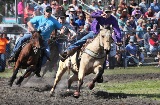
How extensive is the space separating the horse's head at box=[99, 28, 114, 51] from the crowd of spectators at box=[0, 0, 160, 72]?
942 cm

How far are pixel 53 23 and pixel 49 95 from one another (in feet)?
10.6

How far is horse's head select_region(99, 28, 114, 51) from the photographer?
560 inches

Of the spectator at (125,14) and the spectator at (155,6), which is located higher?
the spectator at (155,6)

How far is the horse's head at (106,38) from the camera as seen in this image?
1421 centimetres

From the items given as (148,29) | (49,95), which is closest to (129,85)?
(49,95)

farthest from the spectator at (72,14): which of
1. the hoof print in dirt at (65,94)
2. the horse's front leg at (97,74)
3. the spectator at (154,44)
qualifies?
the horse's front leg at (97,74)

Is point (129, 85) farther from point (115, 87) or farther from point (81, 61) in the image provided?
point (81, 61)

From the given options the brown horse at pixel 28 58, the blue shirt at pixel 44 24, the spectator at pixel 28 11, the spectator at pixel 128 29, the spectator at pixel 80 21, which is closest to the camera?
the brown horse at pixel 28 58

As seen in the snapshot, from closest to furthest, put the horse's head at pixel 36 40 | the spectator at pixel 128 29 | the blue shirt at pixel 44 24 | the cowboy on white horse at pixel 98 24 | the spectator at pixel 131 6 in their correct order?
the cowboy on white horse at pixel 98 24
the horse's head at pixel 36 40
the blue shirt at pixel 44 24
the spectator at pixel 128 29
the spectator at pixel 131 6

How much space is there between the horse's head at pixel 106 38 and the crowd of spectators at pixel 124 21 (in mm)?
9422

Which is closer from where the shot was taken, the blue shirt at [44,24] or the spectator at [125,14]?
the blue shirt at [44,24]

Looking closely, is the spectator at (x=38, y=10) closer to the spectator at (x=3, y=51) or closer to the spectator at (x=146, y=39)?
the spectator at (x=3, y=51)

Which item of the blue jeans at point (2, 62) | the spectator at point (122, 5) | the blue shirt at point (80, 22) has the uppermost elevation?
the spectator at point (122, 5)

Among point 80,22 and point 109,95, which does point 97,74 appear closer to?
point 109,95
